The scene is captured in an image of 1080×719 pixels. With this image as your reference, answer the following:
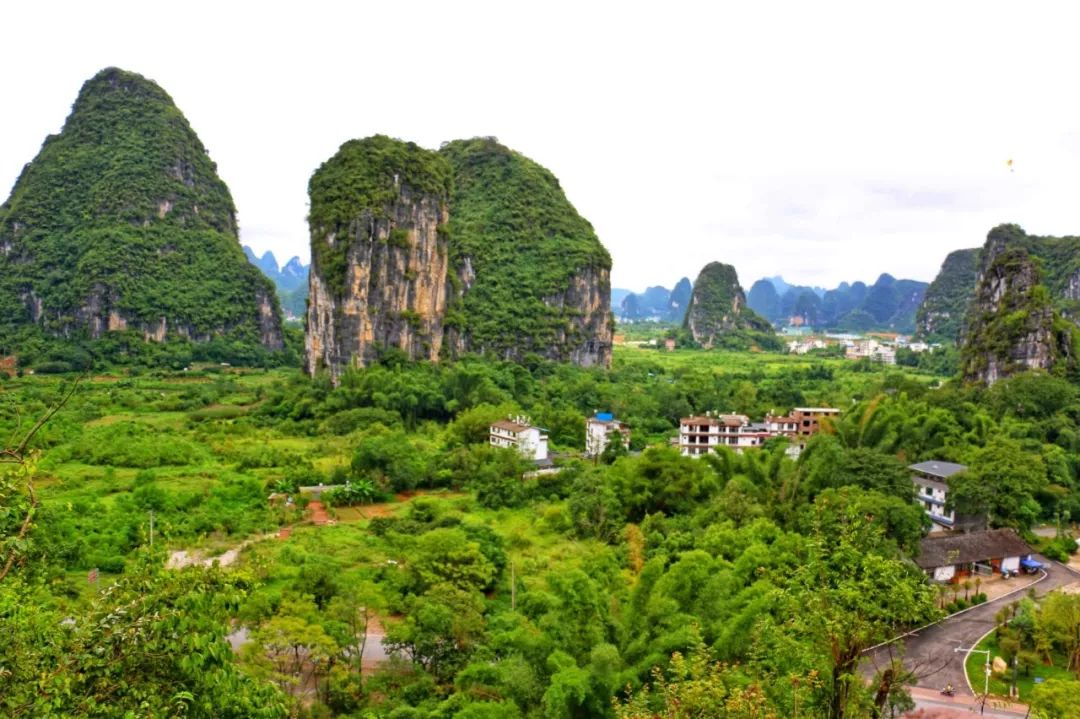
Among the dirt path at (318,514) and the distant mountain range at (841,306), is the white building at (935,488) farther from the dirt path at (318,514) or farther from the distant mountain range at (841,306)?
the distant mountain range at (841,306)

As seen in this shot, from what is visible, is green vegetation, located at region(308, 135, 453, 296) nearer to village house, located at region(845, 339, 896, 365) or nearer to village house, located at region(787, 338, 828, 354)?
village house, located at region(845, 339, 896, 365)

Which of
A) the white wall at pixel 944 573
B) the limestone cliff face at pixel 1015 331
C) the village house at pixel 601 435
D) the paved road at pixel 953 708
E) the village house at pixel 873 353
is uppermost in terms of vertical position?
the limestone cliff face at pixel 1015 331

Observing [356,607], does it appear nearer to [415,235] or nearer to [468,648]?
[468,648]

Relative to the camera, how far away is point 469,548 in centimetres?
1678

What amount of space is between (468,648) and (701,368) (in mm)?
55651

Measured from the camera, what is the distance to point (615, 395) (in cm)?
4531

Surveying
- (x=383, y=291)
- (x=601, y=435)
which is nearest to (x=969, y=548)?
(x=601, y=435)

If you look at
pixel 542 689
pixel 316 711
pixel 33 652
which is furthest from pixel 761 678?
pixel 33 652

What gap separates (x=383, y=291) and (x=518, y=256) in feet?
57.2

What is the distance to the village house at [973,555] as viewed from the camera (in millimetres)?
18797

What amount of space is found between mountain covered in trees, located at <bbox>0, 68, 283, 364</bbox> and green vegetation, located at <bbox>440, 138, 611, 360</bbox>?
74.9ft

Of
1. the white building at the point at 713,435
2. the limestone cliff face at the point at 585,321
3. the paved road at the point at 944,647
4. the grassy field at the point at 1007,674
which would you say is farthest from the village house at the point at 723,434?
the limestone cliff face at the point at 585,321

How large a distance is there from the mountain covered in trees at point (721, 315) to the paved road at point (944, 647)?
76.8m

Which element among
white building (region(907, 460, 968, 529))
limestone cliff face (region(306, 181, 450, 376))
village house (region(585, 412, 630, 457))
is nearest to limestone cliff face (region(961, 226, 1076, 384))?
white building (region(907, 460, 968, 529))
